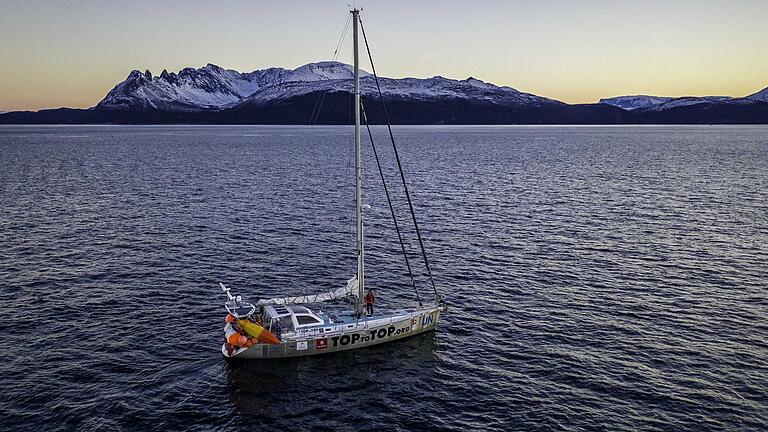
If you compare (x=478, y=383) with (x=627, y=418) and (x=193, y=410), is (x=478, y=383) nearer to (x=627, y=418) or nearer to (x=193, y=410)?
(x=627, y=418)

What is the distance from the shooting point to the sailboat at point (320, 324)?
3575cm

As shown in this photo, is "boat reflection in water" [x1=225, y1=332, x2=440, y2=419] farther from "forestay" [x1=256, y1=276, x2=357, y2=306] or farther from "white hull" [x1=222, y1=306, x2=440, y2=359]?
"forestay" [x1=256, y1=276, x2=357, y2=306]

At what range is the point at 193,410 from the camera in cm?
3042

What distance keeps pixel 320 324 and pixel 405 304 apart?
1142 cm

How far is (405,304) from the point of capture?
46.5m

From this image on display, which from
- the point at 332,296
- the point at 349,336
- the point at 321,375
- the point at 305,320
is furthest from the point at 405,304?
the point at 321,375

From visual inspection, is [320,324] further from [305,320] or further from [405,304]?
[405,304]

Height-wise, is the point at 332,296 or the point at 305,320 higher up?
the point at 332,296

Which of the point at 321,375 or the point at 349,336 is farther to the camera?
the point at 349,336

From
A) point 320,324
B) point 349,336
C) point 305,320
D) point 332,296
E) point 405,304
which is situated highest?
point 332,296

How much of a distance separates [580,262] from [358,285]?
2768 centimetres

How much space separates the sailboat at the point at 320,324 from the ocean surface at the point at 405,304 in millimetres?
847

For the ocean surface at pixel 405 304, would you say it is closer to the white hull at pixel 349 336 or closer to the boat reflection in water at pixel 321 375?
the boat reflection in water at pixel 321 375

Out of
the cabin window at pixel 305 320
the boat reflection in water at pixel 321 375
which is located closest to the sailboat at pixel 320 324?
the cabin window at pixel 305 320
